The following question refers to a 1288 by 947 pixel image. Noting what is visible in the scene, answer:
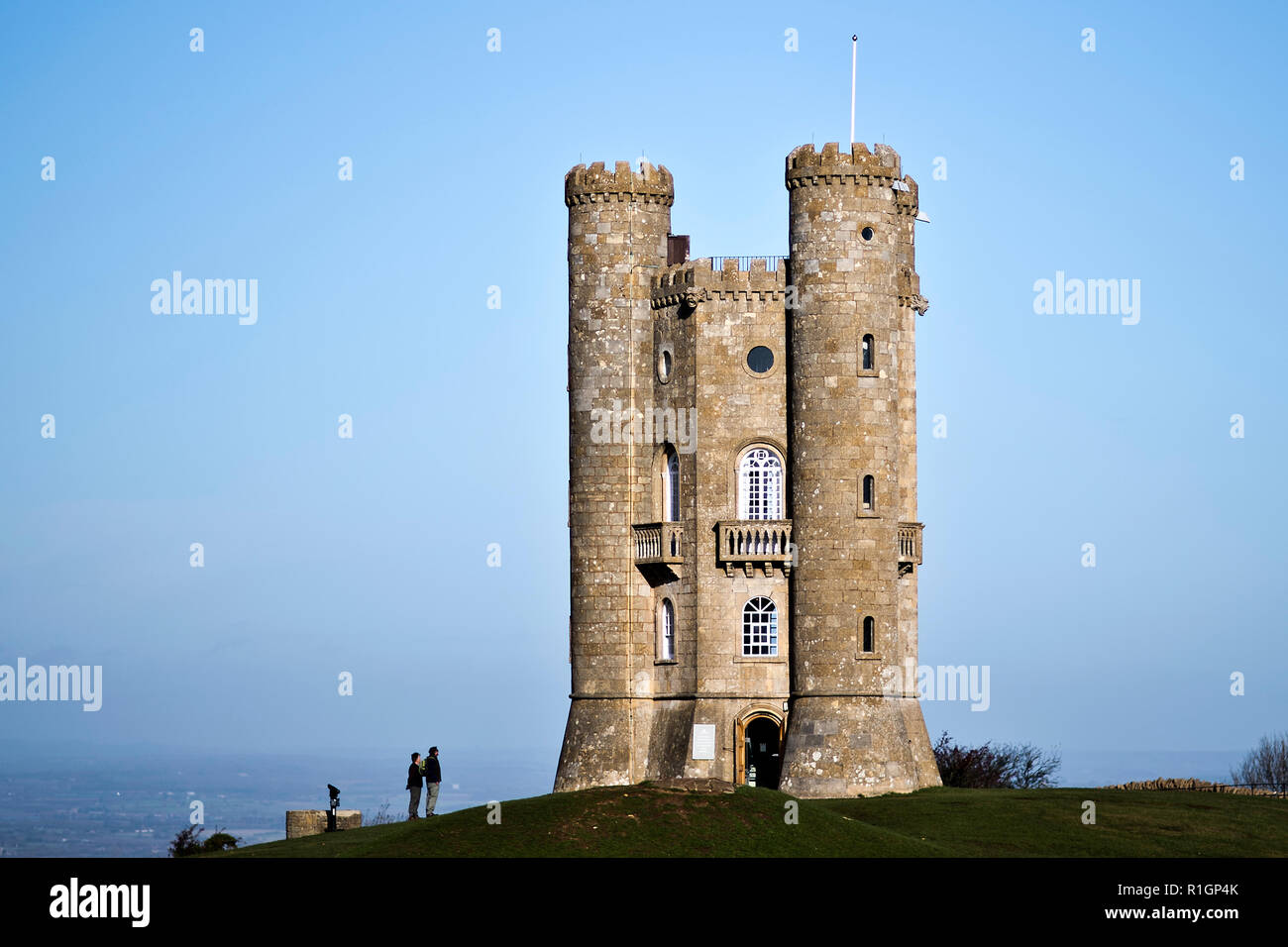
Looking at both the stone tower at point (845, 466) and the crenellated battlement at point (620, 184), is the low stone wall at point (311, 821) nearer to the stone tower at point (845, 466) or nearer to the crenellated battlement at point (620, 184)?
the stone tower at point (845, 466)

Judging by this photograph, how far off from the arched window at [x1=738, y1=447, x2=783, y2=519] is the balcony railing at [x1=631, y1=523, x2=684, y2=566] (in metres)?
2.30

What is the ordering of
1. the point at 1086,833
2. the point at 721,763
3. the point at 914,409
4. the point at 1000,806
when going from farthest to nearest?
the point at 914,409
the point at 721,763
the point at 1000,806
the point at 1086,833

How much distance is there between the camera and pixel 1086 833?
5488 centimetres

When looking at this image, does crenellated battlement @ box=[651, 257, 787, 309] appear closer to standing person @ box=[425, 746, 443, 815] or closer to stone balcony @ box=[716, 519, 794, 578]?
stone balcony @ box=[716, 519, 794, 578]

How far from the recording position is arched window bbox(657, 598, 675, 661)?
6956 centimetres

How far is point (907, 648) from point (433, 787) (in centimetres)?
1894

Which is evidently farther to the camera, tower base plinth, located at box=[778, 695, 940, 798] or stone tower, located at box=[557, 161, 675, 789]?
stone tower, located at box=[557, 161, 675, 789]

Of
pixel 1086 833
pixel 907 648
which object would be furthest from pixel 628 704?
pixel 1086 833

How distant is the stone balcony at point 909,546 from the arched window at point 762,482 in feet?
13.8

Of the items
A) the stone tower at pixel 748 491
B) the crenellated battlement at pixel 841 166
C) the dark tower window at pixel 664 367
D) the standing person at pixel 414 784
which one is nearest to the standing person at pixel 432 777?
the standing person at pixel 414 784

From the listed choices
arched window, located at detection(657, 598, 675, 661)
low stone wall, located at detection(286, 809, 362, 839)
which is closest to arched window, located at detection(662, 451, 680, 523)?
arched window, located at detection(657, 598, 675, 661)

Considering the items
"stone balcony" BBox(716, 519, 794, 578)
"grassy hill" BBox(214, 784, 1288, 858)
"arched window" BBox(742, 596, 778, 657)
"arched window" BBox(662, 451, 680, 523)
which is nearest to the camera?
"grassy hill" BBox(214, 784, 1288, 858)

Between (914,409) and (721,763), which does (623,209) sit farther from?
(721,763)
